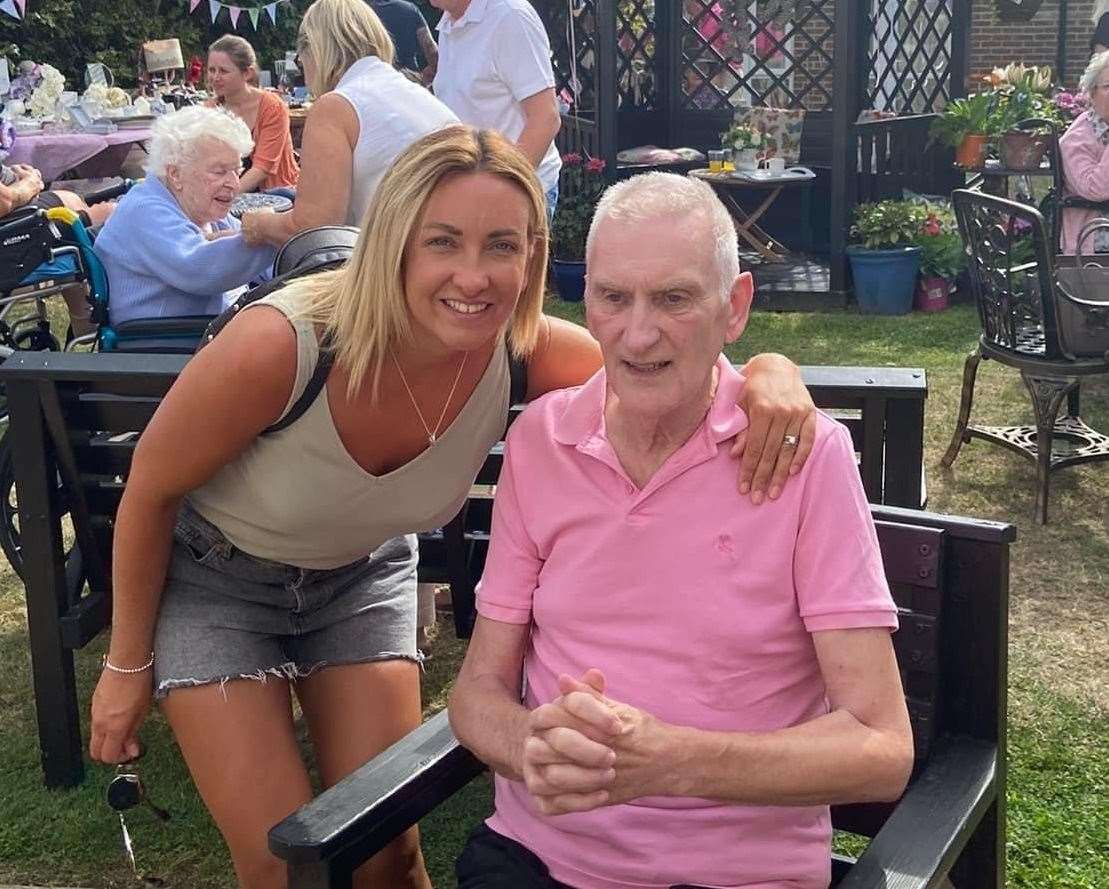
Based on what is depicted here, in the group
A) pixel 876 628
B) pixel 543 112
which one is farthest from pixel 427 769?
pixel 543 112

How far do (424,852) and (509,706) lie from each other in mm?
1111

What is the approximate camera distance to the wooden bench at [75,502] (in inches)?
112

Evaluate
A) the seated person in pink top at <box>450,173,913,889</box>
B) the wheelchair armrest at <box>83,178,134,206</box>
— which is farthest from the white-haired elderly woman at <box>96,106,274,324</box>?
the wheelchair armrest at <box>83,178,134,206</box>

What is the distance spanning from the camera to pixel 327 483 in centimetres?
217

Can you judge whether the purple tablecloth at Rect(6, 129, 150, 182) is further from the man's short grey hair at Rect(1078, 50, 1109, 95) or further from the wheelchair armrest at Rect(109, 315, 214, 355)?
the man's short grey hair at Rect(1078, 50, 1109, 95)

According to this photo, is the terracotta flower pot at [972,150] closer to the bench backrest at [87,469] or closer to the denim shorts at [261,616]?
the bench backrest at [87,469]

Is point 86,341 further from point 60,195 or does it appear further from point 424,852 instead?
point 424,852

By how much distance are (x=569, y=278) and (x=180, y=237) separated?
4.57 meters

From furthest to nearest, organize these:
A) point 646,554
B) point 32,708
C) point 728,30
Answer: point 728,30 < point 32,708 < point 646,554

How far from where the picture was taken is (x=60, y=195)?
6.72m

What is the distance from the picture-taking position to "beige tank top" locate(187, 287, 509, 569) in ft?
7.04

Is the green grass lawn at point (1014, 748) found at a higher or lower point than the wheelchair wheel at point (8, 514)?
lower

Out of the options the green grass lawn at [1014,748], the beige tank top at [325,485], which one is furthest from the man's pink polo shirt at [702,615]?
the green grass lawn at [1014,748]

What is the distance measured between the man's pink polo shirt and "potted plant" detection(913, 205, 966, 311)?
6.33m
